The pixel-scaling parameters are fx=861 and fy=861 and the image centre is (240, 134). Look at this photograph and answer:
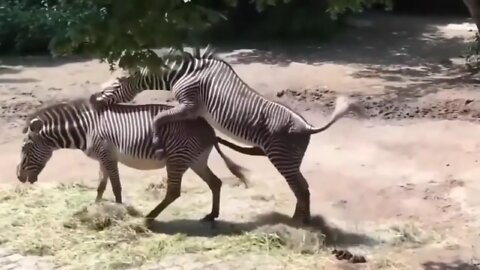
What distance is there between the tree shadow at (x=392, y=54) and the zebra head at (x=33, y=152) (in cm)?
538

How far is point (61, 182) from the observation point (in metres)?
6.41

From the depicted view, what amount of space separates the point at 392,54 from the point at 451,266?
850 centimetres

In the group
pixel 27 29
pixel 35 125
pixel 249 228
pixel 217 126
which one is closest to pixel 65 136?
pixel 35 125

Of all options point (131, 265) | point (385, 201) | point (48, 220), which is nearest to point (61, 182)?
point (48, 220)

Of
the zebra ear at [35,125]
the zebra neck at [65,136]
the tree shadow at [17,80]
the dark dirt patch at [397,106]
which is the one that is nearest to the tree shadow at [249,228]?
the zebra neck at [65,136]

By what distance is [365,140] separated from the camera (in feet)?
25.9

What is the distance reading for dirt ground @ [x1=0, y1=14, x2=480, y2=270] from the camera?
18.6 feet

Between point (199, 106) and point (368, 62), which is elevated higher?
point (199, 106)

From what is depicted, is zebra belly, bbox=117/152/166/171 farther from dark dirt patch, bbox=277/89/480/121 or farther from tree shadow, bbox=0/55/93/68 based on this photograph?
tree shadow, bbox=0/55/93/68

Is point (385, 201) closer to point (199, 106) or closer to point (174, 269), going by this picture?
point (199, 106)

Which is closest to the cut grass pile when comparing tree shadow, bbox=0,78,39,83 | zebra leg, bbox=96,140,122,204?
zebra leg, bbox=96,140,122,204

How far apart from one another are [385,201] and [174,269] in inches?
80.3

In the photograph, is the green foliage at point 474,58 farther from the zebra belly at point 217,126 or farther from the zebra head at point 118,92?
the zebra head at point 118,92

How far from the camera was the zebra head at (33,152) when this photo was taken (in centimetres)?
548
